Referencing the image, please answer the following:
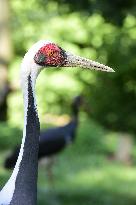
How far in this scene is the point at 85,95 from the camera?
16375mm

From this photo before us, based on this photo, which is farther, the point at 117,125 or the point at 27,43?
the point at 27,43

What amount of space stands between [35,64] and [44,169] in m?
9.48

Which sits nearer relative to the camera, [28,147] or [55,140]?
[28,147]

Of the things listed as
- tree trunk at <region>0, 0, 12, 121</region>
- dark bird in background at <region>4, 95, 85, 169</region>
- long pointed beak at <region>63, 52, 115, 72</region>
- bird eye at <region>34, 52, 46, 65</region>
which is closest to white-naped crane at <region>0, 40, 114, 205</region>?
bird eye at <region>34, 52, 46, 65</region>

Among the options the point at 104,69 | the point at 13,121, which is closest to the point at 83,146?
the point at 13,121

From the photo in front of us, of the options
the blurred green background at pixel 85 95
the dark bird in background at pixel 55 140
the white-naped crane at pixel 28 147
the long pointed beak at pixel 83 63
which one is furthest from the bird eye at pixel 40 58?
the dark bird in background at pixel 55 140

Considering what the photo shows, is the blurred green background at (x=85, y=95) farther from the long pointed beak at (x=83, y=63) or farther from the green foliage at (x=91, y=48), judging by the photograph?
the long pointed beak at (x=83, y=63)

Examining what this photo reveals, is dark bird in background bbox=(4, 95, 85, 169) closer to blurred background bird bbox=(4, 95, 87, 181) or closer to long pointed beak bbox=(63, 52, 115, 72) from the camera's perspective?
blurred background bird bbox=(4, 95, 87, 181)

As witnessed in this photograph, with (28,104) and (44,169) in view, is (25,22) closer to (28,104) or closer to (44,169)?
(44,169)

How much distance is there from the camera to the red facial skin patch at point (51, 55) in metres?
5.18

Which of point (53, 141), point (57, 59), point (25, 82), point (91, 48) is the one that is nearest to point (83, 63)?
point (57, 59)

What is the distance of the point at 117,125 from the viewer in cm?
1518

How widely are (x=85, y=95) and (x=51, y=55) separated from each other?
438 inches

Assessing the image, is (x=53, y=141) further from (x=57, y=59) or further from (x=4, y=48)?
(x=57, y=59)
